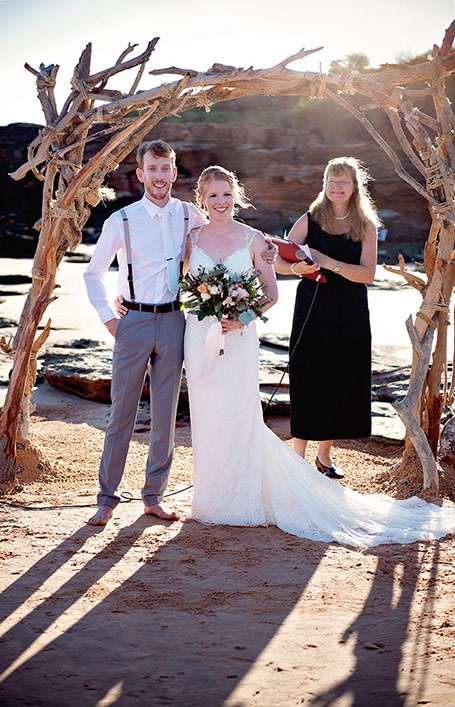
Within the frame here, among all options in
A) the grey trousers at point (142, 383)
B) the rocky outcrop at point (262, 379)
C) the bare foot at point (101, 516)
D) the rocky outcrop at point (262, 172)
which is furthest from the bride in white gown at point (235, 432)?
the rocky outcrop at point (262, 172)

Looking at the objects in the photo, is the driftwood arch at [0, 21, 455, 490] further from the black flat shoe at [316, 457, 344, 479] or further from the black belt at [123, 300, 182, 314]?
the black belt at [123, 300, 182, 314]

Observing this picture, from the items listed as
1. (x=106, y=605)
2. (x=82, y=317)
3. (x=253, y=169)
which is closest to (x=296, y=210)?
(x=253, y=169)

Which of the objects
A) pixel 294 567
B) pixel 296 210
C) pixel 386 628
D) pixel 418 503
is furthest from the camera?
pixel 296 210

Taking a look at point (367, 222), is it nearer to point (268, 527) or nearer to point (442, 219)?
point (442, 219)

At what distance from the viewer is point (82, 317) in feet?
43.1

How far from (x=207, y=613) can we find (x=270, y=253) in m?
2.11

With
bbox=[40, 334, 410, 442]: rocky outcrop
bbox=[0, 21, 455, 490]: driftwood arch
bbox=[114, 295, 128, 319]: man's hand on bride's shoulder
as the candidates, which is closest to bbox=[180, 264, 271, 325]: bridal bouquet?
bbox=[114, 295, 128, 319]: man's hand on bride's shoulder

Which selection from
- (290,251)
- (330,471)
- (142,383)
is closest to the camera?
(142,383)

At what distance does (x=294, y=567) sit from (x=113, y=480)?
4.04 ft

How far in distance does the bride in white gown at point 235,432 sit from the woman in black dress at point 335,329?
74 centimetres

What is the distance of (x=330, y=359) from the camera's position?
510 centimetres

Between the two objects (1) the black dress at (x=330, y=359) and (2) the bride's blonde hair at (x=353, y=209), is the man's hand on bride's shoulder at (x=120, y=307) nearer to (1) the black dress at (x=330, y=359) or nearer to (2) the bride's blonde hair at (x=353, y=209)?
(1) the black dress at (x=330, y=359)

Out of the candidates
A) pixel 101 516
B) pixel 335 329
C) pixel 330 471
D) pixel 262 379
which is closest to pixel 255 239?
pixel 335 329

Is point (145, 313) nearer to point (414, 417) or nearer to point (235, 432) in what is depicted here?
point (235, 432)
